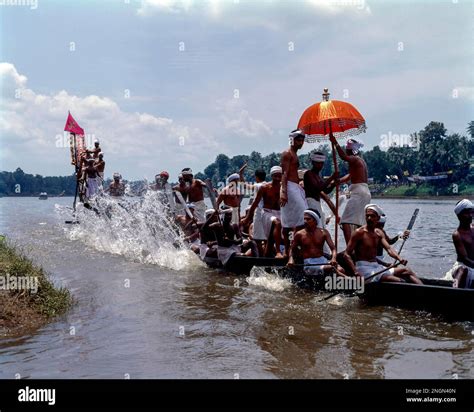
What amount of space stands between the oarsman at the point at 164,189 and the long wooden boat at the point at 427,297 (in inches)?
331

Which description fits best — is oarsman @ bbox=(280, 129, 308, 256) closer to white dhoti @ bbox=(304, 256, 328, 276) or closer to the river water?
white dhoti @ bbox=(304, 256, 328, 276)

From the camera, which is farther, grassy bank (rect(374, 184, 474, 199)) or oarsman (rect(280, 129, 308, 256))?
grassy bank (rect(374, 184, 474, 199))

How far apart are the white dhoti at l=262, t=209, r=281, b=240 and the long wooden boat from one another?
126 inches

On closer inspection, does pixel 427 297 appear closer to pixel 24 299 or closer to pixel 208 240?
pixel 24 299

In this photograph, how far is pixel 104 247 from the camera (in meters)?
17.6

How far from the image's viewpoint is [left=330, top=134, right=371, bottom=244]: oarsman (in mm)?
9422

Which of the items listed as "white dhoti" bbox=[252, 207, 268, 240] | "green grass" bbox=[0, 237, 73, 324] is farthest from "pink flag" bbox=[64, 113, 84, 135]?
"green grass" bbox=[0, 237, 73, 324]

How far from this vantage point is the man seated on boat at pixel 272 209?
10.8 meters

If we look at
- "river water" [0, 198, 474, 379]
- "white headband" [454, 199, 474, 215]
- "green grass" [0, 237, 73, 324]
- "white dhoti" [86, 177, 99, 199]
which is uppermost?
"white dhoti" [86, 177, 99, 199]

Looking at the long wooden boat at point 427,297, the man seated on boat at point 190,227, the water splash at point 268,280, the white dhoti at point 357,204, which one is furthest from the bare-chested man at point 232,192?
the long wooden boat at point 427,297

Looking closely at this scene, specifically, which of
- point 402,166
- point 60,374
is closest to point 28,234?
point 60,374

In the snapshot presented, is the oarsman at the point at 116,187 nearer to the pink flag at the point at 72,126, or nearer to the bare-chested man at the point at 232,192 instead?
the pink flag at the point at 72,126

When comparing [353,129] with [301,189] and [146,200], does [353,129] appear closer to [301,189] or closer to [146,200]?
[301,189]
